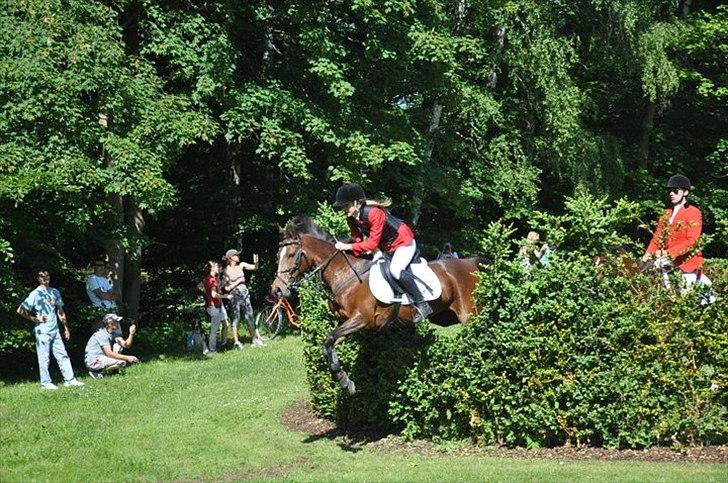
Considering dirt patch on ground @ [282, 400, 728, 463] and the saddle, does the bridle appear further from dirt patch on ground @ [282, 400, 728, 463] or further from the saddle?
dirt patch on ground @ [282, 400, 728, 463]

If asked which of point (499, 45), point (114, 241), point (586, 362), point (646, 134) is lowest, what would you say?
point (586, 362)

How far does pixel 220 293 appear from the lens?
23750 millimetres

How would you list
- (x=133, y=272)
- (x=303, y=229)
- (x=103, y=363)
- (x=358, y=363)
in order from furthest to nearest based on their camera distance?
1. (x=133, y=272)
2. (x=103, y=363)
3. (x=303, y=229)
4. (x=358, y=363)

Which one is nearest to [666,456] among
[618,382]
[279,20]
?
[618,382]

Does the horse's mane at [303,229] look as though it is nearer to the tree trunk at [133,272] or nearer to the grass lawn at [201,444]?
the grass lawn at [201,444]

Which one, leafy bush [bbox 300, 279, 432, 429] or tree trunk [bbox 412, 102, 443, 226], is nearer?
leafy bush [bbox 300, 279, 432, 429]

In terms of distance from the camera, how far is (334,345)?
1270cm

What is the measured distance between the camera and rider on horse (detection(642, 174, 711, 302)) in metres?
12.8

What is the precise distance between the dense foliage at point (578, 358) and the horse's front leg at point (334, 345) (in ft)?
2.75

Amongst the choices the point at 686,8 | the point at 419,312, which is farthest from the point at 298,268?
the point at 686,8

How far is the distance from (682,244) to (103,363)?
12.0m

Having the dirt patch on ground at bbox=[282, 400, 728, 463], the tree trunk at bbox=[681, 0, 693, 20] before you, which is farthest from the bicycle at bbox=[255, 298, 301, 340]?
the tree trunk at bbox=[681, 0, 693, 20]

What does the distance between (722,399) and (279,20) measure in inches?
712

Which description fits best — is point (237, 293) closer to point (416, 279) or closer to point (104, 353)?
point (104, 353)
